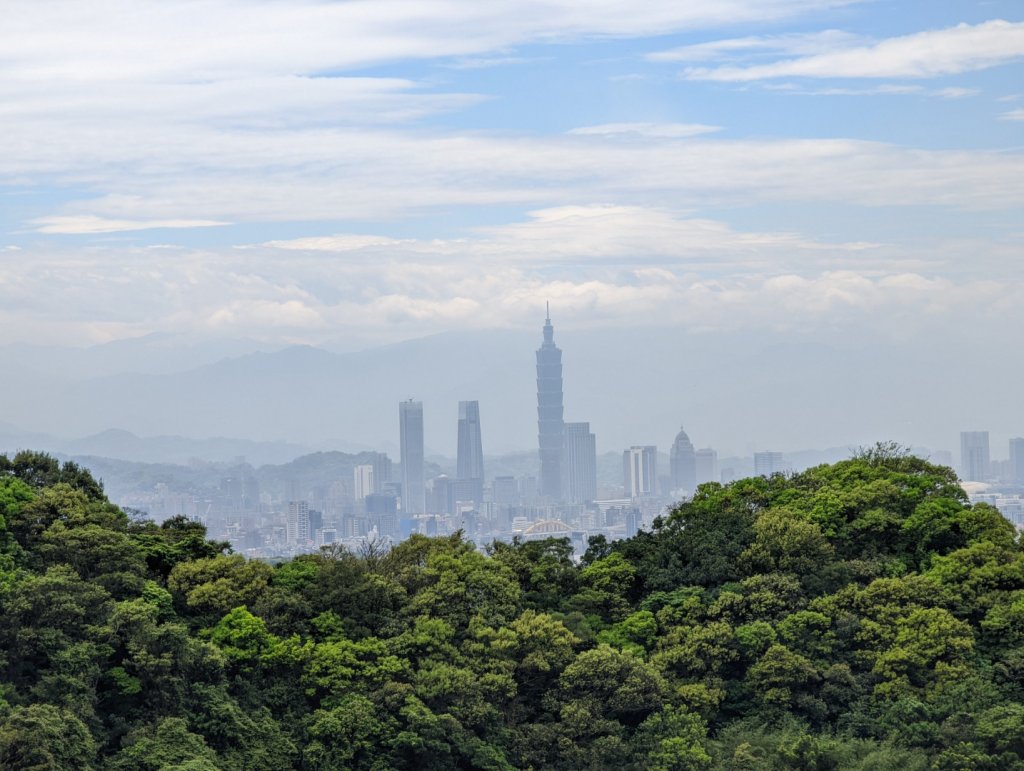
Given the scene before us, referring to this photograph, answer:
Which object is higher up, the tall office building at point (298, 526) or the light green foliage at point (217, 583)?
the light green foliage at point (217, 583)

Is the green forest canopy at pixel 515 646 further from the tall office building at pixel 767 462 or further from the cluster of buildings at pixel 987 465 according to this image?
the tall office building at pixel 767 462

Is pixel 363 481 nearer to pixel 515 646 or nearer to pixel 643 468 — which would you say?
pixel 643 468

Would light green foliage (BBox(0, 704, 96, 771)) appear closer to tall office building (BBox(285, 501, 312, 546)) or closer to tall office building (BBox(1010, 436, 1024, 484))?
tall office building (BBox(285, 501, 312, 546))

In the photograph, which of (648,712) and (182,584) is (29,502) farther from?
(648,712)

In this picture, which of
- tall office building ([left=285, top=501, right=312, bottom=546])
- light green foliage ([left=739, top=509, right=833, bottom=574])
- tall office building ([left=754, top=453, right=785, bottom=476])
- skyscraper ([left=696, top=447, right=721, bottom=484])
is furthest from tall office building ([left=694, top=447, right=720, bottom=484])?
light green foliage ([left=739, top=509, right=833, bottom=574])

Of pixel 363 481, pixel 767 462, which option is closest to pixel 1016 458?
pixel 767 462

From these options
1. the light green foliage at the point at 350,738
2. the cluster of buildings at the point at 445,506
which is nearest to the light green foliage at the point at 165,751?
the light green foliage at the point at 350,738

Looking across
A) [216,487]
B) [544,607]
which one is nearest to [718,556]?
[544,607]
